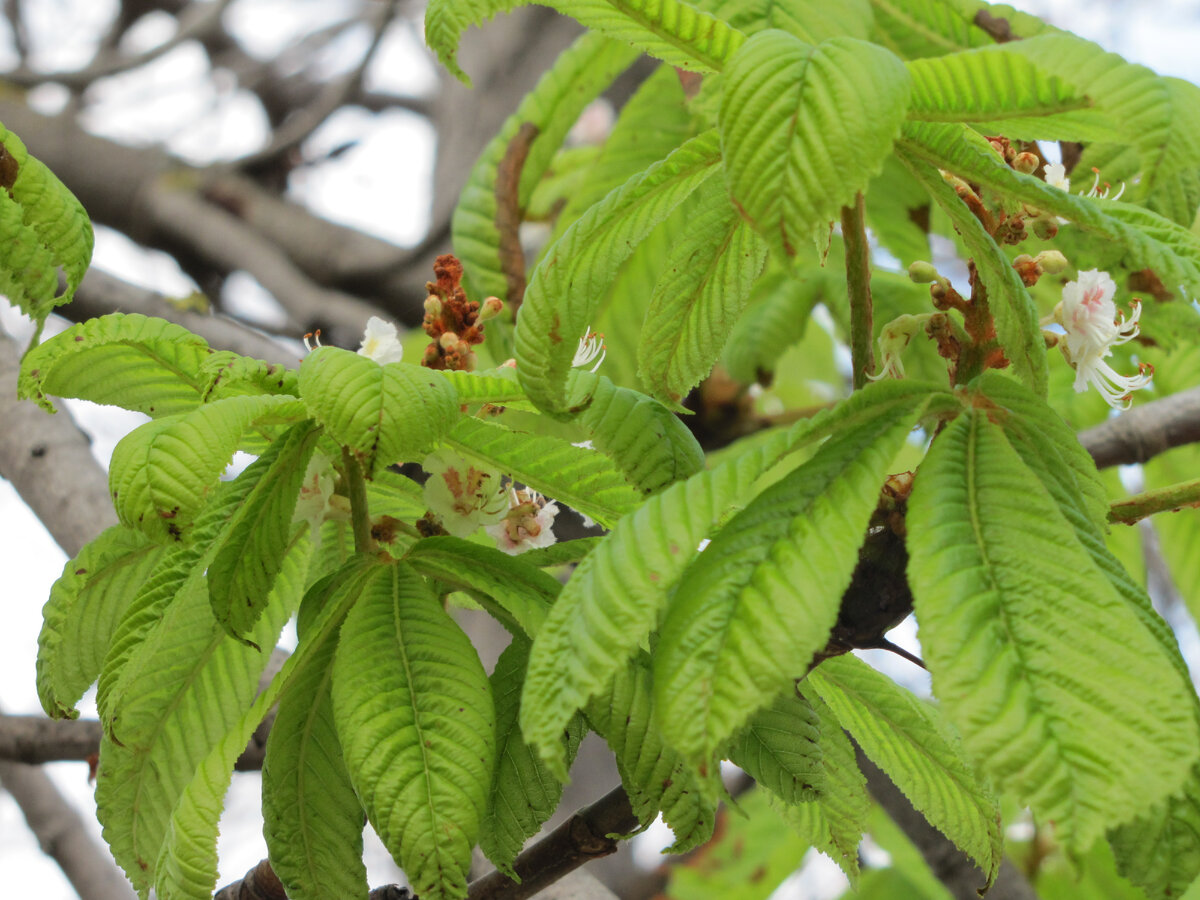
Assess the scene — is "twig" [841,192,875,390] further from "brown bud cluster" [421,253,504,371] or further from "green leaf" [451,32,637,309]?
"green leaf" [451,32,637,309]

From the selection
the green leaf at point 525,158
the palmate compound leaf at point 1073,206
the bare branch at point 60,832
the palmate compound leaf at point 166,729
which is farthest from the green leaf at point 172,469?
the bare branch at point 60,832

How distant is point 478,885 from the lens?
72 centimetres

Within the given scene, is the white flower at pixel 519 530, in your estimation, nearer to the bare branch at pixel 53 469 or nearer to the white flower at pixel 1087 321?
the white flower at pixel 1087 321

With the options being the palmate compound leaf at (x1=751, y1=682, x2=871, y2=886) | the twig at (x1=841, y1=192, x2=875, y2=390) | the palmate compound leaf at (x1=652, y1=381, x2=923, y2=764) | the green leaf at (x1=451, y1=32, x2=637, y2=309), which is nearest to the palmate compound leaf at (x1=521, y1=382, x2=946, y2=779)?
the palmate compound leaf at (x1=652, y1=381, x2=923, y2=764)

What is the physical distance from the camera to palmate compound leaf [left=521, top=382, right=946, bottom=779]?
0.41m

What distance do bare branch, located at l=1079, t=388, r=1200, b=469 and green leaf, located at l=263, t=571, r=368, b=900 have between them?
2.92 feet

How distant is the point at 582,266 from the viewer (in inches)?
Answer: 20.6

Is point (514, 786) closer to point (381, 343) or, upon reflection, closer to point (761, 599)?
point (761, 599)

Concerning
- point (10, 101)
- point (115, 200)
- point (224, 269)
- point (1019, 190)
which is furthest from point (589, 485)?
point (10, 101)

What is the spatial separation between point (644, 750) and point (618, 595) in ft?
0.39

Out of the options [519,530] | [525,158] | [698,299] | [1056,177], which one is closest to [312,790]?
[519,530]

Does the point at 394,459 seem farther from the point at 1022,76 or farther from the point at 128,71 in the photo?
the point at 128,71

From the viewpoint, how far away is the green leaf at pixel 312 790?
555mm

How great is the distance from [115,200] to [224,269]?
12.3 inches
